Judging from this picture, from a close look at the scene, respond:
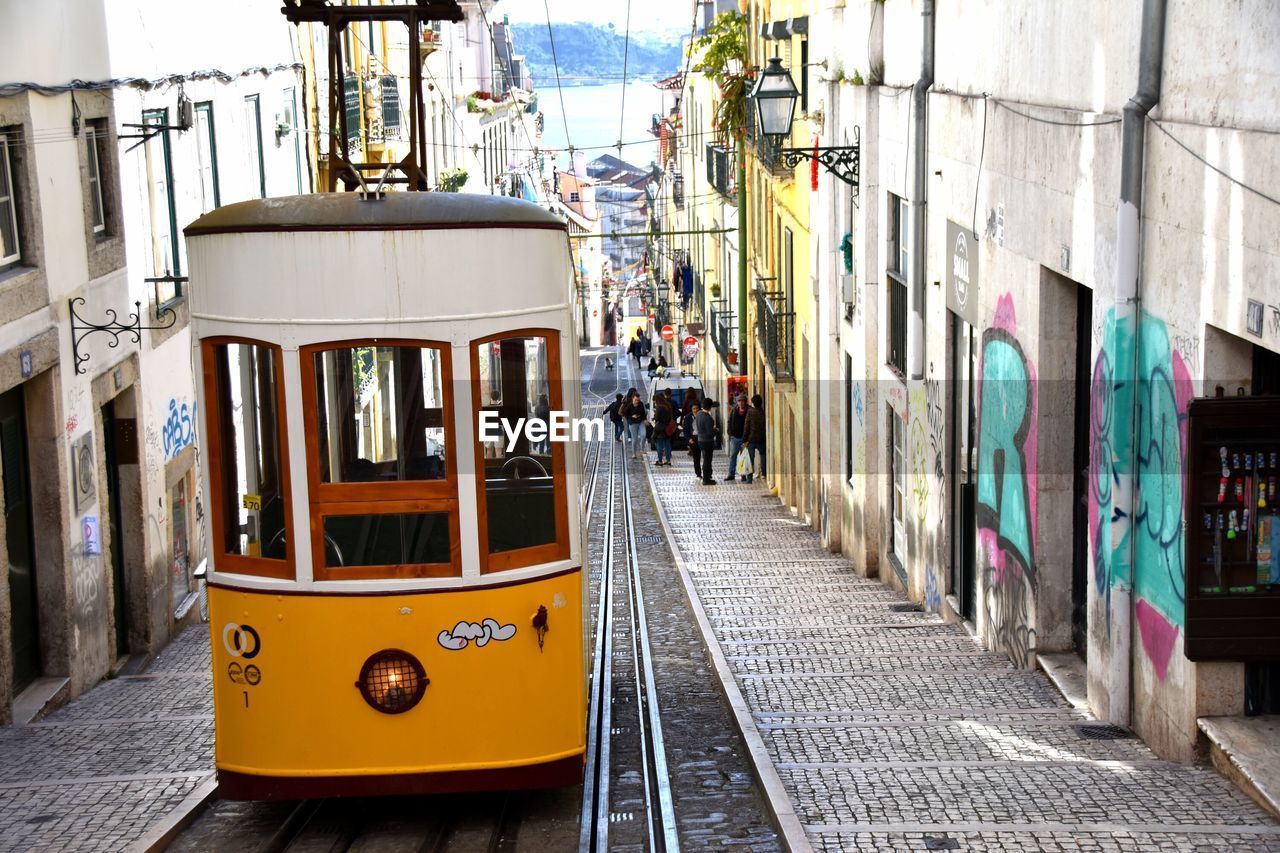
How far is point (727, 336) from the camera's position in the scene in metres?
35.5

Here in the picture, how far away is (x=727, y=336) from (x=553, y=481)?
28.2 m

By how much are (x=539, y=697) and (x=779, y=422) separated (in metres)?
20.0

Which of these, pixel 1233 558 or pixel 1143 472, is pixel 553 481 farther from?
pixel 1233 558

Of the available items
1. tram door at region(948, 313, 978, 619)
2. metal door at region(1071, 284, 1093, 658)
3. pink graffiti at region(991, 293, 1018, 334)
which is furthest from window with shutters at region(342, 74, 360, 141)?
metal door at region(1071, 284, 1093, 658)

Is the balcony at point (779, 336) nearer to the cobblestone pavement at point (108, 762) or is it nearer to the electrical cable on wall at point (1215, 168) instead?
the cobblestone pavement at point (108, 762)

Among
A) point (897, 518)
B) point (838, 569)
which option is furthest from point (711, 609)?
point (838, 569)

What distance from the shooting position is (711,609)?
44.8 ft

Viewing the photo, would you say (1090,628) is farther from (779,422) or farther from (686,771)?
(779,422)

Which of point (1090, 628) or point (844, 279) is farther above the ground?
point (844, 279)

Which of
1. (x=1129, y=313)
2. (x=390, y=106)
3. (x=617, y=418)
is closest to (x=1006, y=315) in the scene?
(x=1129, y=313)

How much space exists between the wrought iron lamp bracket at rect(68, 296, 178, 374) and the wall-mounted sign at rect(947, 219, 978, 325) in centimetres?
629

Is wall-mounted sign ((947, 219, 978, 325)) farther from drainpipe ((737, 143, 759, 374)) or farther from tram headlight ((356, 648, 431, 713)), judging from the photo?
drainpipe ((737, 143, 759, 374))

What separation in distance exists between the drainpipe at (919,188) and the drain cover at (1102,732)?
5.77 meters

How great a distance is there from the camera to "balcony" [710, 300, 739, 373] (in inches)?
1355
